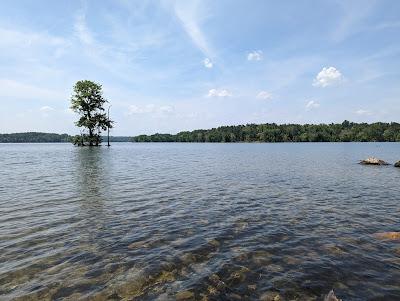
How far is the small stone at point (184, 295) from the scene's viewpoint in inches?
300

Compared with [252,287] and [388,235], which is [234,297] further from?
[388,235]

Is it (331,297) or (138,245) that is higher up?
(331,297)

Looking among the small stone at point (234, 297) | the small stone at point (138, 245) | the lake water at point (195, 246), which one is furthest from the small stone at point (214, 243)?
the small stone at point (234, 297)

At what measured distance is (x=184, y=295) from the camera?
776 centimetres

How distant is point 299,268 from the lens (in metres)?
9.48

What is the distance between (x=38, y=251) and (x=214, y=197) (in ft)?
39.1

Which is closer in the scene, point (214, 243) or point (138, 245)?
point (138, 245)

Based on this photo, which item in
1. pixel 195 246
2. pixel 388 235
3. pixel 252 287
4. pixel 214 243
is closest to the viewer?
pixel 252 287

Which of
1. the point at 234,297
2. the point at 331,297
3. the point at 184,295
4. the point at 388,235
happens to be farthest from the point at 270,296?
the point at 388,235

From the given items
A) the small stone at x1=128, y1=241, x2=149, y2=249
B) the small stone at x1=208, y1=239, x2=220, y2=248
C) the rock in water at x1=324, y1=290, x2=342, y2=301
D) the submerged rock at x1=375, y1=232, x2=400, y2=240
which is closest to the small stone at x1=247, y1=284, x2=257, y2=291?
the rock in water at x1=324, y1=290, x2=342, y2=301

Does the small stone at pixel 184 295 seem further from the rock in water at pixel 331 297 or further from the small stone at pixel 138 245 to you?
the small stone at pixel 138 245

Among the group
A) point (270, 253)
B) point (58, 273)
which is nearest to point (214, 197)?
point (270, 253)

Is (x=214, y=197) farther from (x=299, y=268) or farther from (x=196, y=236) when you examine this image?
(x=299, y=268)

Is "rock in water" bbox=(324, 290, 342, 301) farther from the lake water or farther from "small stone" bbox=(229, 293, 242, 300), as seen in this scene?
"small stone" bbox=(229, 293, 242, 300)
